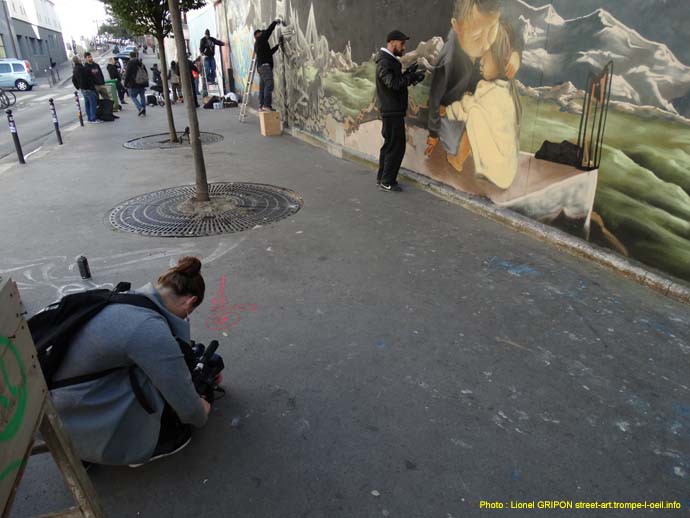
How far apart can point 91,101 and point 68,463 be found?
594 inches

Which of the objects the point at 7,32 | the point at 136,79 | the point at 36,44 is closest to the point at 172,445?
the point at 136,79

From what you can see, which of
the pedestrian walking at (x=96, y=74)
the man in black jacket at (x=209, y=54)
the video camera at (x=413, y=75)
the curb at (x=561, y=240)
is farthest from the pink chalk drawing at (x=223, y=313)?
the man in black jacket at (x=209, y=54)

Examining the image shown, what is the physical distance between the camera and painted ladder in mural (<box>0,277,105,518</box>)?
135 centimetres

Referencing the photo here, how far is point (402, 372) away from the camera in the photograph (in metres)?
3.05

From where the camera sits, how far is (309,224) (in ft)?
18.7

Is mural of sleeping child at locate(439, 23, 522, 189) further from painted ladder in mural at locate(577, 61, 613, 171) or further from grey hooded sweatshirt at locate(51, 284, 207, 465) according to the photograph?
grey hooded sweatshirt at locate(51, 284, 207, 465)

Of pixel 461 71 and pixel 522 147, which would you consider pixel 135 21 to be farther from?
pixel 522 147

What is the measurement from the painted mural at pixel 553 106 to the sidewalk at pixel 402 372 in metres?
0.50

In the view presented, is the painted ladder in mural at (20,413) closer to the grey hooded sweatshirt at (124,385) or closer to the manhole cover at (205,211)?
the grey hooded sweatshirt at (124,385)

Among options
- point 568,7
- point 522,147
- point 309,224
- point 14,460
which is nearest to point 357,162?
point 309,224

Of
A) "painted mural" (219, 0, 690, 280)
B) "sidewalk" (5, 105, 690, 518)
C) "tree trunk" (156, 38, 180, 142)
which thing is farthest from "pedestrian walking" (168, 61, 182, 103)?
"sidewalk" (5, 105, 690, 518)

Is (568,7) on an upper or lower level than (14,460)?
upper

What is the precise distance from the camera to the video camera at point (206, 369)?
2559mm

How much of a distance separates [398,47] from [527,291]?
3.87 meters
